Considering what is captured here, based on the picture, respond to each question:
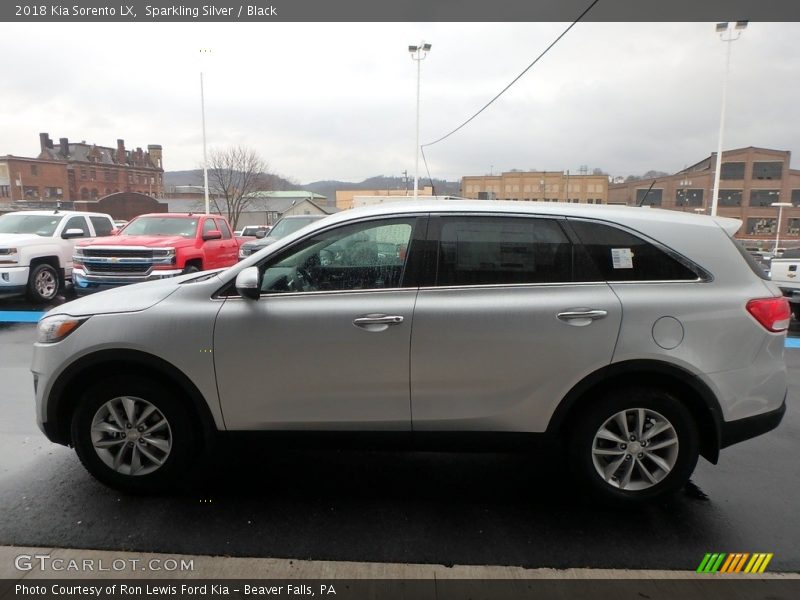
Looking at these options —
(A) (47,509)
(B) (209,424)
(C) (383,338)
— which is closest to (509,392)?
(C) (383,338)

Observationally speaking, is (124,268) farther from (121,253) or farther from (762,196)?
(762,196)

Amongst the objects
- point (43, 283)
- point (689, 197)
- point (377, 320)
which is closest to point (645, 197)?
point (377, 320)

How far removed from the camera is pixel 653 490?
3.03 meters

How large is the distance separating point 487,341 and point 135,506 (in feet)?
7.51

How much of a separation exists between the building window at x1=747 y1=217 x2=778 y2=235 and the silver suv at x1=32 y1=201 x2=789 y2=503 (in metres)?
48.3

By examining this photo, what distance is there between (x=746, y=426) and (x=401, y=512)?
205cm

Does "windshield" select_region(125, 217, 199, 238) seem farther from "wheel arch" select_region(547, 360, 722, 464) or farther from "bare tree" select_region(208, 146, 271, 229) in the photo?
"bare tree" select_region(208, 146, 271, 229)

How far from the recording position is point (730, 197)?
1864 inches

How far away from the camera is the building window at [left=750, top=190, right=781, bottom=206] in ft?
146

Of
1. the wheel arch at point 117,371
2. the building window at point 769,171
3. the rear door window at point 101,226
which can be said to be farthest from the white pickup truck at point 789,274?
the building window at point 769,171

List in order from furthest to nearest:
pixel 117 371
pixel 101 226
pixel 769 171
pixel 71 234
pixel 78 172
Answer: pixel 78 172
pixel 769 171
pixel 101 226
pixel 71 234
pixel 117 371

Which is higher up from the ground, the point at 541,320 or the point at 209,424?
the point at 541,320

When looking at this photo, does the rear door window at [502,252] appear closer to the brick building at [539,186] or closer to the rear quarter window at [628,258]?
the rear quarter window at [628,258]
